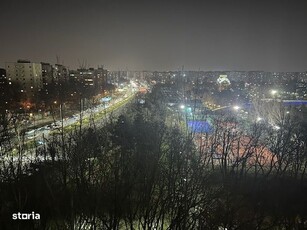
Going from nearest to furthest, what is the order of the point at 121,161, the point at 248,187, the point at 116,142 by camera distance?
1. the point at 121,161
2. the point at 248,187
3. the point at 116,142

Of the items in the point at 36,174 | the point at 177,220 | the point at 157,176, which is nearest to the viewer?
the point at 177,220

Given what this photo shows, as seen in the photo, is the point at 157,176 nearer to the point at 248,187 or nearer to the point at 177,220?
the point at 177,220

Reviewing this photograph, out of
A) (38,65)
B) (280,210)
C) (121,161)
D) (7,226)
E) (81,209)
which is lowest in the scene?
(280,210)

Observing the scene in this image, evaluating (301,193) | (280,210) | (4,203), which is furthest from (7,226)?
(301,193)

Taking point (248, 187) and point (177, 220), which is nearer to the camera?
point (177, 220)

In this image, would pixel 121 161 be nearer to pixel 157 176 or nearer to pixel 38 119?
pixel 157 176

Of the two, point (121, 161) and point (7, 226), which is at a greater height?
point (121, 161)

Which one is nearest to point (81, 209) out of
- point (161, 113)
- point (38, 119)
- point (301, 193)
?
point (301, 193)
